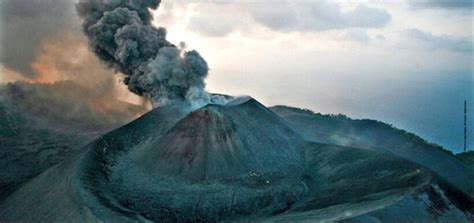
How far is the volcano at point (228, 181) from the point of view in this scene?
102ft

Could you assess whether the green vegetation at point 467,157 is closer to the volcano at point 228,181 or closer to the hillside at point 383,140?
the hillside at point 383,140

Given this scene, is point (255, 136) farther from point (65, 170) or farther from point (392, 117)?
point (392, 117)

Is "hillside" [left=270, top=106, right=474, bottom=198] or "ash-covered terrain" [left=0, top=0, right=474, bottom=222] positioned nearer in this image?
"ash-covered terrain" [left=0, top=0, right=474, bottom=222]

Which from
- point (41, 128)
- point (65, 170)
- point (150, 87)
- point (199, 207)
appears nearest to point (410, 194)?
point (199, 207)

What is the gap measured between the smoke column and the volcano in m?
6.91

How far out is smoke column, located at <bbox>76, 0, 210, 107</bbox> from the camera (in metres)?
56.2

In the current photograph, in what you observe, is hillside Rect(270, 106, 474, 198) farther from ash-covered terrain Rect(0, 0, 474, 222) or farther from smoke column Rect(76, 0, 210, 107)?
smoke column Rect(76, 0, 210, 107)

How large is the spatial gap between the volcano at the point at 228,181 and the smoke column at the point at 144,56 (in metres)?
6.91

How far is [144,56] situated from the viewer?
58.5 m

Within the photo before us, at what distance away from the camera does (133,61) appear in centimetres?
5809

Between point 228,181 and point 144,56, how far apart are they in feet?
82.8

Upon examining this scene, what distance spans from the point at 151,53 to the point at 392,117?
133 metres

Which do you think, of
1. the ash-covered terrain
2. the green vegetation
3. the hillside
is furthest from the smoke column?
the green vegetation

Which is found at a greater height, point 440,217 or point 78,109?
point 78,109
